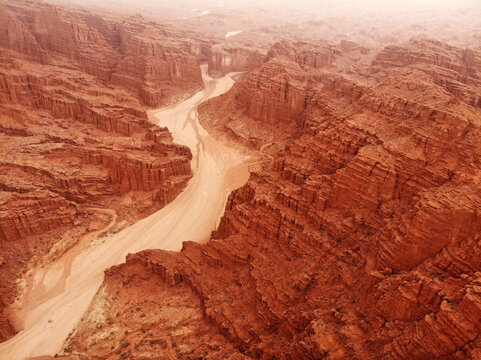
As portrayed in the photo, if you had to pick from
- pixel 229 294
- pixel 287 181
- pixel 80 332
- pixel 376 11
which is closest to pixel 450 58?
pixel 287 181

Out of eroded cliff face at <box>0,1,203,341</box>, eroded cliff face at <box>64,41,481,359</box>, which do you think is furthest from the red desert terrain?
eroded cliff face at <box>0,1,203,341</box>

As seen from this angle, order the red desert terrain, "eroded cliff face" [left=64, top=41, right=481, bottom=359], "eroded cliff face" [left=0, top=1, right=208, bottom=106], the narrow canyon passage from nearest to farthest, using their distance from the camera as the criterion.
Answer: "eroded cliff face" [left=64, top=41, right=481, bottom=359], the red desert terrain, the narrow canyon passage, "eroded cliff face" [left=0, top=1, right=208, bottom=106]

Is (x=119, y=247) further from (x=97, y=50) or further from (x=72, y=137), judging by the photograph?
(x=97, y=50)

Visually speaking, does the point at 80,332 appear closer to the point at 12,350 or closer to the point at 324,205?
the point at 12,350

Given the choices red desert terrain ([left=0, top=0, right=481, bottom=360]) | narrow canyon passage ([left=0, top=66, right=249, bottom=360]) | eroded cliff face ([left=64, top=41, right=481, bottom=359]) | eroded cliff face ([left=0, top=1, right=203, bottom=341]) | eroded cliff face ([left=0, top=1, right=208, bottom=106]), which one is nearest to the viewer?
eroded cliff face ([left=64, top=41, right=481, bottom=359])

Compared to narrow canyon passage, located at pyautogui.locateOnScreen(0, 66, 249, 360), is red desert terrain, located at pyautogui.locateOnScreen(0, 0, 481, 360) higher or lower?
higher

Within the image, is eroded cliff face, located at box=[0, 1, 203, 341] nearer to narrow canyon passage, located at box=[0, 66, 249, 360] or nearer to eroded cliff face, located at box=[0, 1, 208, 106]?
eroded cliff face, located at box=[0, 1, 208, 106]

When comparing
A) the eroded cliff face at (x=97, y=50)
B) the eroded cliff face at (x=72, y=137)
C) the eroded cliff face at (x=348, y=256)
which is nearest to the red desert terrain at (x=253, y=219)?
the eroded cliff face at (x=348, y=256)

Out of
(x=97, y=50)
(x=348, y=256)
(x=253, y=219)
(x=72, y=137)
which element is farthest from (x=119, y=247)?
(x=97, y=50)
